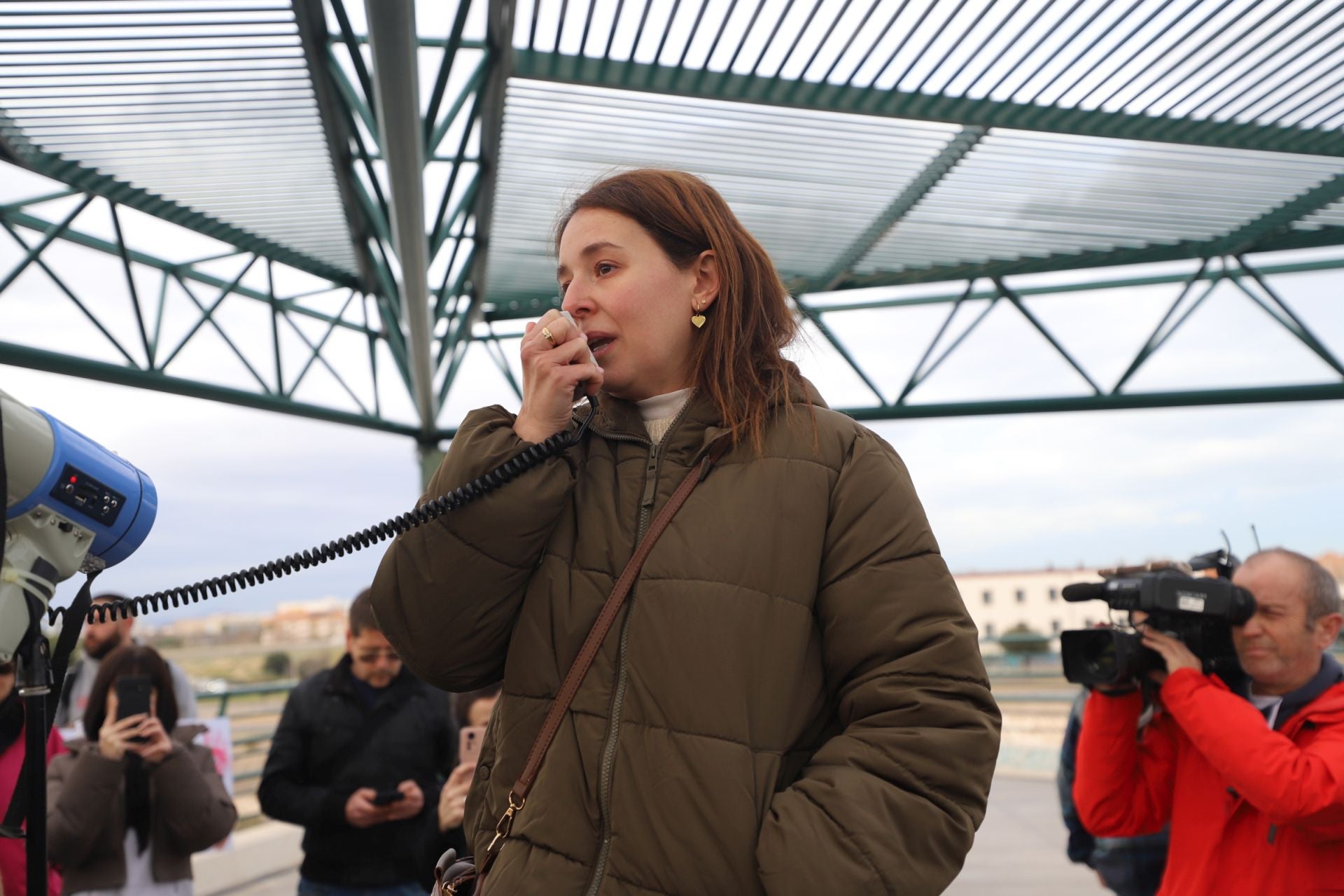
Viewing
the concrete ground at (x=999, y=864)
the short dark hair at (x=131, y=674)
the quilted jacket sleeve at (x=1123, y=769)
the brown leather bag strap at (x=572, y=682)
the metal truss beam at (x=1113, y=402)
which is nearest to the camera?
the brown leather bag strap at (x=572, y=682)

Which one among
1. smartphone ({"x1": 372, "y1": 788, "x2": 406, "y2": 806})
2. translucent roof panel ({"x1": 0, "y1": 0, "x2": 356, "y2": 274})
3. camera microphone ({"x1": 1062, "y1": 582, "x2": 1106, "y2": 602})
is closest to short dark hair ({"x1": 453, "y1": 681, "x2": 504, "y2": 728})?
smartphone ({"x1": 372, "y1": 788, "x2": 406, "y2": 806})

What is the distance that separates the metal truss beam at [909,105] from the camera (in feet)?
14.3

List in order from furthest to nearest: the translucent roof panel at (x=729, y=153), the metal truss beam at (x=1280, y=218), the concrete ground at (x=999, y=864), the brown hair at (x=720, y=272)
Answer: the concrete ground at (x=999, y=864) < the metal truss beam at (x=1280, y=218) < the translucent roof panel at (x=729, y=153) < the brown hair at (x=720, y=272)

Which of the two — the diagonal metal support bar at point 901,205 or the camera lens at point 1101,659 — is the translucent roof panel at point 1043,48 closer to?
the diagonal metal support bar at point 901,205

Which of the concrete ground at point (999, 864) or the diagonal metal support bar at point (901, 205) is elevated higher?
the diagonal metal support bar at point (901, 205)

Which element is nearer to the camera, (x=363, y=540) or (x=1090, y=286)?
(x=363, y=540)

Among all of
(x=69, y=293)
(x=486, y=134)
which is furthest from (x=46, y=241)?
(x=486, y=134)

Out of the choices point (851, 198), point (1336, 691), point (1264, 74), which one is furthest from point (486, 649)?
point (851, 198)

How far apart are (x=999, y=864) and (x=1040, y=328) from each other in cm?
420

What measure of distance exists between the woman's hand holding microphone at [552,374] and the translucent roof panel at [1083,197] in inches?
154

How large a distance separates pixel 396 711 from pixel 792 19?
298 centimetres

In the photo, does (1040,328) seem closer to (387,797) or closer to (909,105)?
(909,105)

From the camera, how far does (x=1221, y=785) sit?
2936mm

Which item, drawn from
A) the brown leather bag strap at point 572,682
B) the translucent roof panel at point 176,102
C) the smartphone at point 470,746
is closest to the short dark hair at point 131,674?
the smartphone at point 470,746
